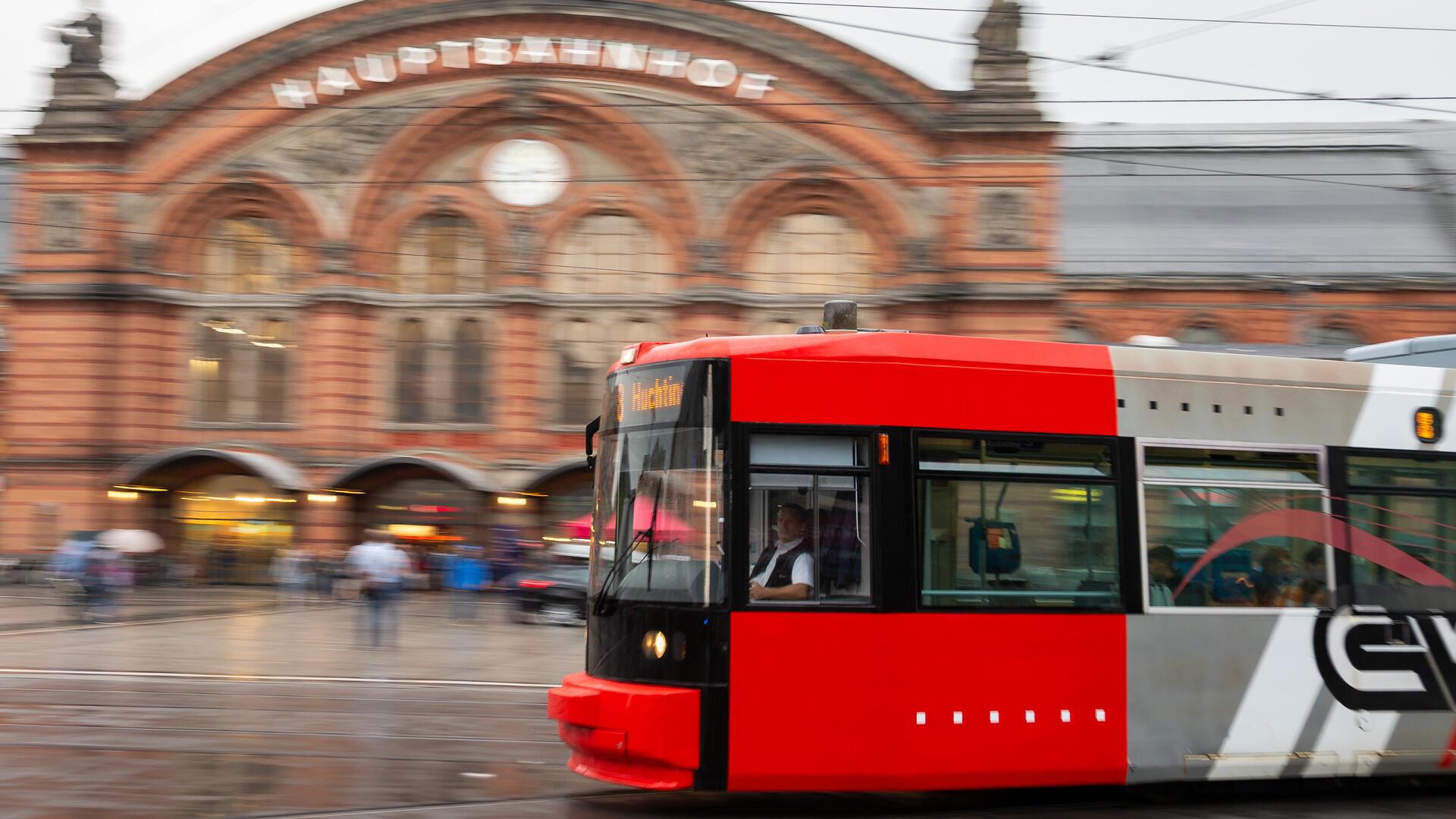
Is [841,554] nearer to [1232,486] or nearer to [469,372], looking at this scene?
[1232,486]

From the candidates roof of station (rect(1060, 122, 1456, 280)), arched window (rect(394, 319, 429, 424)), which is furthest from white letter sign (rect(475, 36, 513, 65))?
roof of station (rect(1060, 122, 1456, 280))

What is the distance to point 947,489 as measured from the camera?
764 cm

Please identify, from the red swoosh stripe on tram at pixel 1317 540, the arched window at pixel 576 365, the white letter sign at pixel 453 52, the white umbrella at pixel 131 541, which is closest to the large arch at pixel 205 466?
the white umbrella at pixel 131 541

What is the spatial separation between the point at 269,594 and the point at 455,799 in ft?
90.9

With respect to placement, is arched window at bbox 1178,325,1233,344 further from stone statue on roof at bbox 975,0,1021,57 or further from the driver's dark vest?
the driver's dark vest

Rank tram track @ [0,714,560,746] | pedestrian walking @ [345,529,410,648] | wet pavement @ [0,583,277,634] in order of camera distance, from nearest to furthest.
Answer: tram track @ [0,714,560,746] < pedestrian walking @ [345,529,410,648] < wet pavement @ [0,583,277,634]

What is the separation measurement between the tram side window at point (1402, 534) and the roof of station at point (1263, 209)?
32750 mm

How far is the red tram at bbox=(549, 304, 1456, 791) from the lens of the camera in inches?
291

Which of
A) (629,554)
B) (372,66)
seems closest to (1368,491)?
(629,554)

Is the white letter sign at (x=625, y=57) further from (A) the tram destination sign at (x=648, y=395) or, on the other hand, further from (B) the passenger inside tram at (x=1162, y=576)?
(B) the passenger inside tram at (x=1162, y=576)

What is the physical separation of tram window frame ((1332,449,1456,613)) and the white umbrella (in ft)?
72.7

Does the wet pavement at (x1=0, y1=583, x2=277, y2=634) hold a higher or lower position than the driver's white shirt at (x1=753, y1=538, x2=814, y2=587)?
lower

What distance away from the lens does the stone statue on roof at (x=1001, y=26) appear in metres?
35.1

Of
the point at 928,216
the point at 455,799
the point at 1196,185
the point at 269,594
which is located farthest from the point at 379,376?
the point at 455,799
